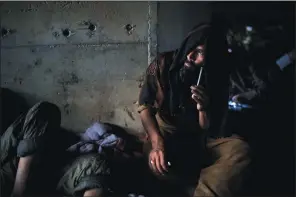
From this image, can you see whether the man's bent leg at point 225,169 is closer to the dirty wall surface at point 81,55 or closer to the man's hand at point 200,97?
the man's hand at point 200,97

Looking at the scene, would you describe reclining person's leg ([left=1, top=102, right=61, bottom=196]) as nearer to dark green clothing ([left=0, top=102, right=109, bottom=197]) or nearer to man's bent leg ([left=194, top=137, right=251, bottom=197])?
dark green clothing ([left=0, top=102, right=109, bottom=197])

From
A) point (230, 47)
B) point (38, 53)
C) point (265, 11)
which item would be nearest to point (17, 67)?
point (38, 53)

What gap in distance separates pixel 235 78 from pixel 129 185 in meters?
0.62

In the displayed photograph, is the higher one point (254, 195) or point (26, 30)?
point (26, 30)

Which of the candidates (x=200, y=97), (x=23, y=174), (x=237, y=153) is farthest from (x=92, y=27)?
(x=237, y=153)

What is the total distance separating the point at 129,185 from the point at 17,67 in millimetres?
689

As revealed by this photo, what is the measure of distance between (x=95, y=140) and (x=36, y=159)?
0.83 ft

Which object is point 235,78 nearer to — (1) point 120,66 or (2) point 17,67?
(1) point 120,66

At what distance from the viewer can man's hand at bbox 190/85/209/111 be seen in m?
1.54

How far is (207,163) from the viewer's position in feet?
5.13

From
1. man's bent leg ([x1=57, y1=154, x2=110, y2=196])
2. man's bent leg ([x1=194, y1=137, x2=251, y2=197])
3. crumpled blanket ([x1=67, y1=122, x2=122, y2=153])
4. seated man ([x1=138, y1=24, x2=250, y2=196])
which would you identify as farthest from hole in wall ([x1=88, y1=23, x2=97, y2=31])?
man's bent leg ([x1=194, y1=137, x2=251, y2=197])

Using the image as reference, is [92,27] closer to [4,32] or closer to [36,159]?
[4,32]

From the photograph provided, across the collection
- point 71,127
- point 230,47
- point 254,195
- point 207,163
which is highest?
point 230,47

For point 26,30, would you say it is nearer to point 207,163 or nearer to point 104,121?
point 104,121
